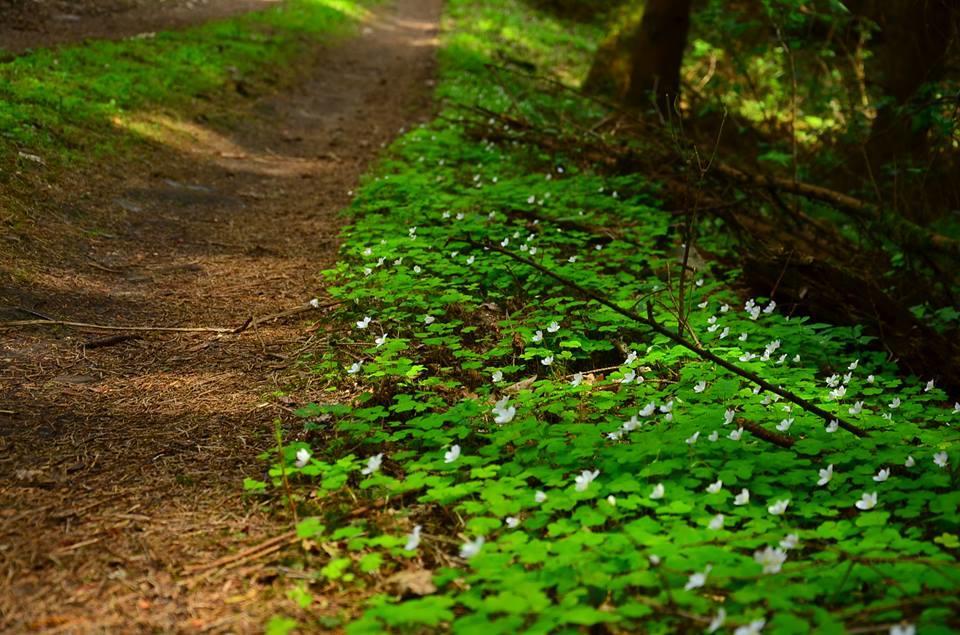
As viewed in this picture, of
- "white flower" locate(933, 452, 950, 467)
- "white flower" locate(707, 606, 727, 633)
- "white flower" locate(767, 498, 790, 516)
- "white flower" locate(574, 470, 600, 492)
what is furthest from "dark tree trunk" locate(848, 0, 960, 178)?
"white flower" locate(707, 606, 727, 633)

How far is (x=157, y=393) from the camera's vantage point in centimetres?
412

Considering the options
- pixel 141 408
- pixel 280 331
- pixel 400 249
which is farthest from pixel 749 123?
pixel 141 408

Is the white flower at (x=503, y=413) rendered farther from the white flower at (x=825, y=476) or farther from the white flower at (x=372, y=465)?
the white flower at (x=825, y=476)

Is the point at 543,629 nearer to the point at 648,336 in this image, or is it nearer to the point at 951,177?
the point at 648,336

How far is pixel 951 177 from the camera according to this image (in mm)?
8992

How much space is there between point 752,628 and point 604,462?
1.18 metres

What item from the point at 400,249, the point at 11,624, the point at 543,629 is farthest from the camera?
the point at 400,249

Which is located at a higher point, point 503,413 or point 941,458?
point 941,458

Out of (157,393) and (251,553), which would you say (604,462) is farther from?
(157,393)

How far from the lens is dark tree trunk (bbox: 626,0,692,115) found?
A: 11.7 metres

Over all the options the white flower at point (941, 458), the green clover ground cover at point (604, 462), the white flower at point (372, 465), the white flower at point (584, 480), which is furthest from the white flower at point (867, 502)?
the white flower at point (372, 465)

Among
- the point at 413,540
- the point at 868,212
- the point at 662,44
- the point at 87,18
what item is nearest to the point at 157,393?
the point at 413,540

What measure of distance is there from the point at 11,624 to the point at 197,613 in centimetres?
54

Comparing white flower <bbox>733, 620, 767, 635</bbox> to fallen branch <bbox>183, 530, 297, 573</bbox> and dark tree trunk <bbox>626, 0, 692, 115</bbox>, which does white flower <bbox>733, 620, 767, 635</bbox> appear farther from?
dark tree trunk <bbox>626, 0, 692, 115</bbox>
